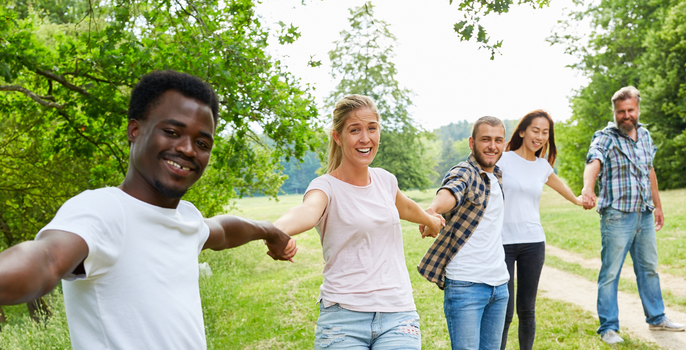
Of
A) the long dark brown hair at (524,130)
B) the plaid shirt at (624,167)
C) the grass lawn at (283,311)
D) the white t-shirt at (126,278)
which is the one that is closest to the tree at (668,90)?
the grass lawn at (283,311)

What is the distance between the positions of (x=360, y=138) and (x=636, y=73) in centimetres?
3451

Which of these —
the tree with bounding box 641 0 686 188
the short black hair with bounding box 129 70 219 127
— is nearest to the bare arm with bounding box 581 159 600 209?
the short black hair with bounding box 129 70 219 127

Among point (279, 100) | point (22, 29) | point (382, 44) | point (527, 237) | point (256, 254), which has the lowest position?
point (256, 254)

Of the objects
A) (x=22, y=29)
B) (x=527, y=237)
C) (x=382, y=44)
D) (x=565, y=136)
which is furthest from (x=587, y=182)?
(x=382, y=44)

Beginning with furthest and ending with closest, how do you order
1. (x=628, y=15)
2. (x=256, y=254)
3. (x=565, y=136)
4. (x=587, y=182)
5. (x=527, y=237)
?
(x=565, y=136) → (x=628, y=15) → (x=256, y=254) → (x=587, y=182) → (x=527, y=237)

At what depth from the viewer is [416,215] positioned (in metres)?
3.75

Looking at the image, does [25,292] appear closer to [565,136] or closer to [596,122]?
[596,122]

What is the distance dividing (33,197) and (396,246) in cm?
1039

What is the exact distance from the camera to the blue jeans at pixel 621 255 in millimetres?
6297

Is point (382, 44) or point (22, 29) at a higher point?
point (382, 44)

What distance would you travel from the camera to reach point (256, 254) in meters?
18.7

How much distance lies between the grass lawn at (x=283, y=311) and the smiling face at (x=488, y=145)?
3.40 metres

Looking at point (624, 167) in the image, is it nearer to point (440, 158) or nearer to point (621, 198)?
point (621, 198)

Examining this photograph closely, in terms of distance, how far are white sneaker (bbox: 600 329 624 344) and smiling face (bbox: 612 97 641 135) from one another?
2.42 m
